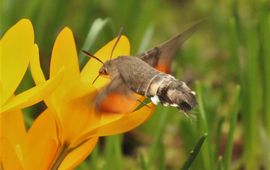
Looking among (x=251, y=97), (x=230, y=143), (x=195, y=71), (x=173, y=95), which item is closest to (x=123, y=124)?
(x=173, y=95)

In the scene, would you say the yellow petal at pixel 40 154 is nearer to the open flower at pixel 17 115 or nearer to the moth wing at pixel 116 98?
the open flower at pixel 17 115

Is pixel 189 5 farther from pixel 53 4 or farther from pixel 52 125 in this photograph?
pixel 52 125

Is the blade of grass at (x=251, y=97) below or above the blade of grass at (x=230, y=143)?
below

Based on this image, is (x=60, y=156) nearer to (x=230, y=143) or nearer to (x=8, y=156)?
(x=8, y=156)

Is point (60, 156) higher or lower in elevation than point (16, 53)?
lower

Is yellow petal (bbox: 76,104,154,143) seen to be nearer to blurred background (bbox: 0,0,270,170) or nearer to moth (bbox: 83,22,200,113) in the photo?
moth (bbox: 83,22,200,113)

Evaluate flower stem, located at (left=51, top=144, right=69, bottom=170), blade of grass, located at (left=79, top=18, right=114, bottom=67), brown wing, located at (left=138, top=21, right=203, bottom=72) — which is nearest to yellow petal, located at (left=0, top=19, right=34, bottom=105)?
flower stem, located at (left=51, top=144, right=69, bottom=170)

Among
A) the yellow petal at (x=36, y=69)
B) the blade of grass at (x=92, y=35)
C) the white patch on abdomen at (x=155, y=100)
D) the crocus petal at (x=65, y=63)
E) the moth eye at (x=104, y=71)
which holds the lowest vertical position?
the blade of grass at (x=92, y=35)

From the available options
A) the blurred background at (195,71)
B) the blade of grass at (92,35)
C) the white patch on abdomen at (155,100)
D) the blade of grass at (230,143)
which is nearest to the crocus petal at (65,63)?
the white patch on abdomen at (155,100)
